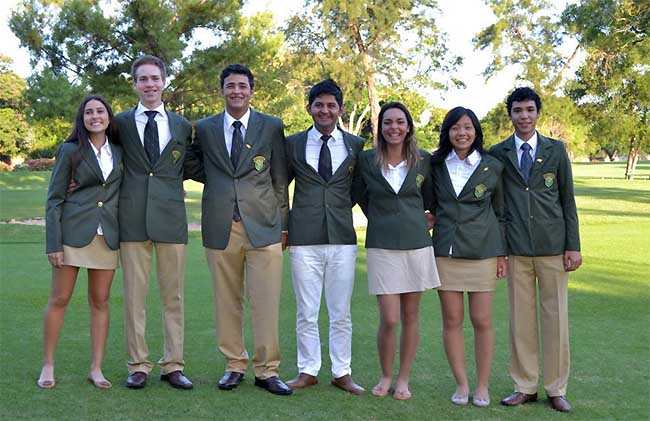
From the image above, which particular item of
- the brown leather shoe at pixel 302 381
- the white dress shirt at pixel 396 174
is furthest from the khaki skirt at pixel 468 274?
the brown leather shoe at pixel 302 381

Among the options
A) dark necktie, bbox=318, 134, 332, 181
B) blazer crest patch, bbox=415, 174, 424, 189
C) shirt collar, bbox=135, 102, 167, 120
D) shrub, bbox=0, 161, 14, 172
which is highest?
shirt collar, bbox=135, 102, 167, 120

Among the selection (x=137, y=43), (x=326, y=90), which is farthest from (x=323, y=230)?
(x=137, y=43)

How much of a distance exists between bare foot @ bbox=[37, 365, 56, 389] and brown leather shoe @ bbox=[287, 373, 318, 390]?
1.56 m

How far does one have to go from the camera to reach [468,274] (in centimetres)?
489

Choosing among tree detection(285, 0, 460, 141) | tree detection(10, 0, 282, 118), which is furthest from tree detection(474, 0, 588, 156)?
tree detection(10, 0, 282, 118)

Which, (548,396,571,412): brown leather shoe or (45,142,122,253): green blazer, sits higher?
(45,142,122,253): green blazer

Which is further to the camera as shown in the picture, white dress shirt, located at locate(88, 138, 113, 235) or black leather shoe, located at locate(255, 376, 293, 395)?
white dress shirt, located at locate(88, 138, 113, 235)

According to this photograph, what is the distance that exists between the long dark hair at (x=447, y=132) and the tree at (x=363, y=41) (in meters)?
31.1

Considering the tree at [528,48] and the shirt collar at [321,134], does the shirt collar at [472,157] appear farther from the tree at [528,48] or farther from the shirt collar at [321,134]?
the tree at [528,48]

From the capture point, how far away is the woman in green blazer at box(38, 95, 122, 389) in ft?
16.4

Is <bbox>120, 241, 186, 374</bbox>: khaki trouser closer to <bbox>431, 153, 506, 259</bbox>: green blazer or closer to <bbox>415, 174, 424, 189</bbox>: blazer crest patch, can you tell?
<bbox>415, 174, 424, 189</bbox>: blazer crest patch

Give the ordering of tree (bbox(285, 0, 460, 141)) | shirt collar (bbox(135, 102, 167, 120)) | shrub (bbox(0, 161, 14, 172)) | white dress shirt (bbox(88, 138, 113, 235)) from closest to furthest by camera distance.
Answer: white dress shirt (bbox(88, 138, 113, 235)), shirt collar (bbox(135, 102, 167, 120)), tree (bbox(285, 0, 460, 141)), shrub (bbox(0, 161, 14, 172))

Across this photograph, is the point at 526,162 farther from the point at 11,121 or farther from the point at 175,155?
the point at 11,121

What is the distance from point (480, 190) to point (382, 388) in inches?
56.5
